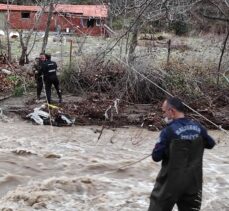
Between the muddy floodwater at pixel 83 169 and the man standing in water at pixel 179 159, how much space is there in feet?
8.55

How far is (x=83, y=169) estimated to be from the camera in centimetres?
1034

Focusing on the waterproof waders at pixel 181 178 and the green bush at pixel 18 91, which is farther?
the green bush at pixel 18 91

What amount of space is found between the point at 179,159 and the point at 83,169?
16.9ft

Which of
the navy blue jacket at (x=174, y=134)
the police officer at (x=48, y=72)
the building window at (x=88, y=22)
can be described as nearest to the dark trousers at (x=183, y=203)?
the navy blue jacket at (x=174, y=134)

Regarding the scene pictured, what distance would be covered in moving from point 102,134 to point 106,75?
17.3ft

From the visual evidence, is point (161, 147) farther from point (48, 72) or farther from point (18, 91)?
point (18, 91)

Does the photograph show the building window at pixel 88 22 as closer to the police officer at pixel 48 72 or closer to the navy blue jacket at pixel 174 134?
the police officer at pixel 48 72

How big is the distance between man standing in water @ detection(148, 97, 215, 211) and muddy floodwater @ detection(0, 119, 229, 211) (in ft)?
8.55

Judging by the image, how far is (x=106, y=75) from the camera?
61.0 ft

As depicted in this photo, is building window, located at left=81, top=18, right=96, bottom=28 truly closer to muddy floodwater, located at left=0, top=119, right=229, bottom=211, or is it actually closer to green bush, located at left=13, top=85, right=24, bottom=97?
green bush, located at left=13, top=85, right=24, bottom=97

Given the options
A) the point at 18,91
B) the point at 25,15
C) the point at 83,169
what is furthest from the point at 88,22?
the point at 83,169

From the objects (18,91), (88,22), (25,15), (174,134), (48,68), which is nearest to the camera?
(174,134)

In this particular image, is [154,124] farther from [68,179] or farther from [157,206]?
[157,206]

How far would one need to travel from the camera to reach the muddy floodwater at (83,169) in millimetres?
8375
